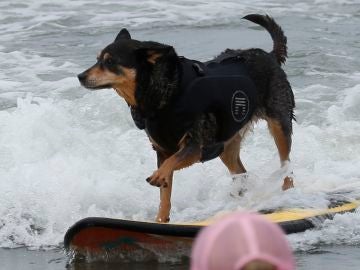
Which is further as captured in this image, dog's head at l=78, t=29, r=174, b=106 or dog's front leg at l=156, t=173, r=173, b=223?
dog's front leg at l=156, t=173, r=173, b=223

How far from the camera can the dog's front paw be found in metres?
5.39

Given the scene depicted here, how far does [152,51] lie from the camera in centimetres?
538

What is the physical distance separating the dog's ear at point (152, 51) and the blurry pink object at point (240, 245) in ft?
12.4

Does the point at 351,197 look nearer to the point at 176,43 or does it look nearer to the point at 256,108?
the point at 256,108

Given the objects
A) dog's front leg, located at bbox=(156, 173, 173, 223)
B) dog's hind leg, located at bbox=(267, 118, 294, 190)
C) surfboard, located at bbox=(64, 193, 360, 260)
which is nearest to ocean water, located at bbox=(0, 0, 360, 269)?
dog's hind leg, located at bbox=(267, 118, 294, 190)

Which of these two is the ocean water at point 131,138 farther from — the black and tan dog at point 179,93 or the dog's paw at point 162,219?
the black and tan dog at point 179,93

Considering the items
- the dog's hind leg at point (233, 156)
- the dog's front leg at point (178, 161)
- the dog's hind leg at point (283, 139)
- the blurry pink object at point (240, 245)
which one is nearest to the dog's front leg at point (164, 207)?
the dog's front leg at point (178, 161)

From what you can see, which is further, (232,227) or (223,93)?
(223,93)

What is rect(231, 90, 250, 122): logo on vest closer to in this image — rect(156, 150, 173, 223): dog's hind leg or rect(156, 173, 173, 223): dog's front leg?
rect(156, 150, 173, 223): dog's hind leg

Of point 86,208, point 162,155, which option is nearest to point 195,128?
point 162,155

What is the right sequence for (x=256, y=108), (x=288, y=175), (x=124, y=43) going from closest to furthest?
(x=124, y=43), (x=256, y=108), (x=288, y=175)

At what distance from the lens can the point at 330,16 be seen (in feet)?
52.6

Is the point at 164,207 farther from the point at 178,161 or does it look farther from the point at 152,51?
the point at 152,51

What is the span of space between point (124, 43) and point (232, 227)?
12.6 ft
